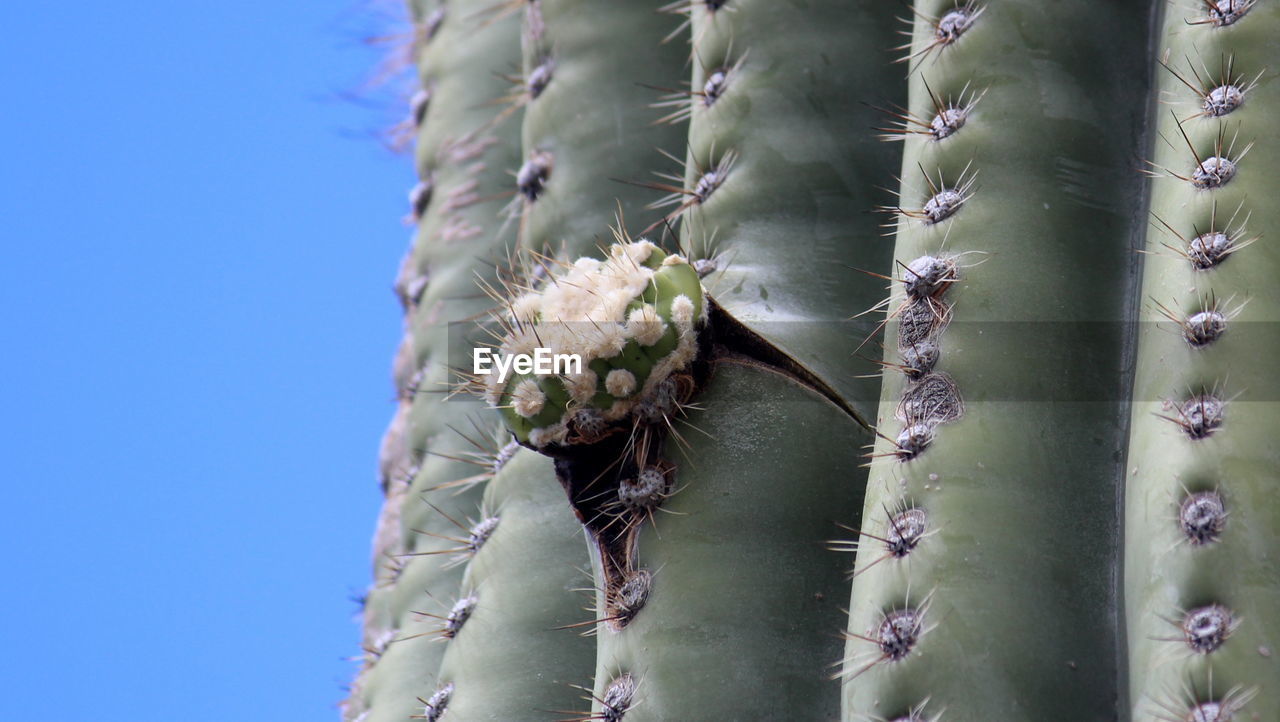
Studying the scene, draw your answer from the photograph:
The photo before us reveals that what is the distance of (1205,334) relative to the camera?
1.44 m

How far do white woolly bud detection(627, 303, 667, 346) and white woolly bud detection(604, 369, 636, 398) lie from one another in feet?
0.15

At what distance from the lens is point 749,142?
82.0 inches

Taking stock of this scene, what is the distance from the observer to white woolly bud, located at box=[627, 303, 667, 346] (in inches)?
68.0

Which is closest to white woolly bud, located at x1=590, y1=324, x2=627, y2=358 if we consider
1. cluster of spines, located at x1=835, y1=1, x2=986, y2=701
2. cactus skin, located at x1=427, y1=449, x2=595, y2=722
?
cluster of spines, located at x1=835, y1=1, x2=986, y2=701

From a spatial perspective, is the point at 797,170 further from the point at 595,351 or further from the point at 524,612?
the point at 524,612

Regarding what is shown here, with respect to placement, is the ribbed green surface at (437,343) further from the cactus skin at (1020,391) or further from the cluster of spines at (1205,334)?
the cluster of spines at (1205,334)

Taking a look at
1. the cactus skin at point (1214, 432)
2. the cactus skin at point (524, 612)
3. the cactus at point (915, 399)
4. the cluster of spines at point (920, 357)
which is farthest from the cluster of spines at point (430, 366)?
the cactus skin at point (1214, 432)

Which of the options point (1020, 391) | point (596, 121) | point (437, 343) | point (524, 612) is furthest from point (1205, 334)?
point (437, 343)

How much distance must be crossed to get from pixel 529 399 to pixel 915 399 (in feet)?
1.57

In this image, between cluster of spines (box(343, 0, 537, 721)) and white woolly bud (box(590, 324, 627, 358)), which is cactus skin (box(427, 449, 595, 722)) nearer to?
cluster of spines (box(343, 0, 537, 721))

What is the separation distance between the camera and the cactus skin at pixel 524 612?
2143 mm

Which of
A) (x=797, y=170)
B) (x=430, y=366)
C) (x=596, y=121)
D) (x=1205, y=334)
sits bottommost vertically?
(x=1205, y=334)

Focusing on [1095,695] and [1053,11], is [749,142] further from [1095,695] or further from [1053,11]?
[1095,695]

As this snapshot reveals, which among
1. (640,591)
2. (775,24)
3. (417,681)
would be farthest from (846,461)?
(417,681)
